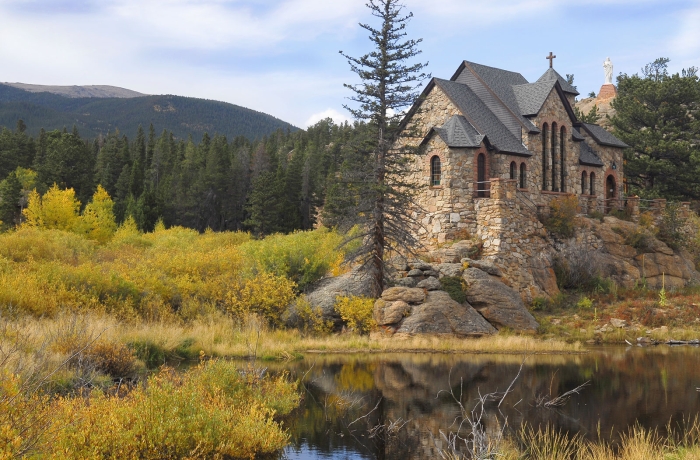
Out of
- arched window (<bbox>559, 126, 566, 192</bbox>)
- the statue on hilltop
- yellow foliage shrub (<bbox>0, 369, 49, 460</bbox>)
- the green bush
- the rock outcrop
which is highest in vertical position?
the statue on hilltop

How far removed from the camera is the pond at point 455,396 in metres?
12.5

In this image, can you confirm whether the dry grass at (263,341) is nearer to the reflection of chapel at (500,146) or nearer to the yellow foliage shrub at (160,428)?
the yellow foliage shrub at (160,428)

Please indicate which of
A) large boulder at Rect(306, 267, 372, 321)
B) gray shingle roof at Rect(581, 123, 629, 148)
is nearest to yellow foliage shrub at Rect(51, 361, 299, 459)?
large boulder at Rect(306, 267, 372, 321)

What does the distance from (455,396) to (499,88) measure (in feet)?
91.2

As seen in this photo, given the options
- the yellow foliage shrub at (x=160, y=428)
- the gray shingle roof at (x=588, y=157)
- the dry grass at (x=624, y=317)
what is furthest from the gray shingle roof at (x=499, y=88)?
the yellow foliage shrub at (x=160, y=428)

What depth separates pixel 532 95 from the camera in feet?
127

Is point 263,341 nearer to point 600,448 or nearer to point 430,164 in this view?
point 600,448

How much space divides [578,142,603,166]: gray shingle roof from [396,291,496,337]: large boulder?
17968mm

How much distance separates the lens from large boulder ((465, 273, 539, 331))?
2711 cm

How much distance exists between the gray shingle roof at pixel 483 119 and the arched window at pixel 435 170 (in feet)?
9.71

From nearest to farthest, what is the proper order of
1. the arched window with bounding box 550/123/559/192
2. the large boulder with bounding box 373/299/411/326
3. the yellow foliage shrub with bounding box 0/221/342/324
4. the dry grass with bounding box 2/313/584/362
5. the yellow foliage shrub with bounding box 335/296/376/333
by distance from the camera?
the dry grass with bounding box 2/313/584/362
the yellow foliage shrub with bounding box 0/221/342/324
the large boulder with bounding box 373/299/411/326
the yellow foliage shrub with bounding box 335/296/376/333
the arched window with bounding box 550/123/559/192

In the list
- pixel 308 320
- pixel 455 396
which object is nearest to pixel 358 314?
pixel 308 320

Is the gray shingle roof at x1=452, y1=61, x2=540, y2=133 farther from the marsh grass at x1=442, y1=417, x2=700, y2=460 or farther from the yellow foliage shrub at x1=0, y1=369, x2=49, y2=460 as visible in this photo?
the yellow foliage shrub at x1=0, y1=369, x2=49, y2=460

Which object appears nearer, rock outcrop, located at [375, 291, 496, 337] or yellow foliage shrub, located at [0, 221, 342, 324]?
yellow foliage shrub, located at [0, 221, 342, 324]
